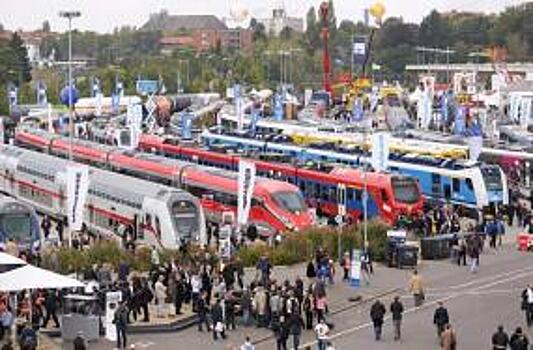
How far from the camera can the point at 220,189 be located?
46312 millimetres

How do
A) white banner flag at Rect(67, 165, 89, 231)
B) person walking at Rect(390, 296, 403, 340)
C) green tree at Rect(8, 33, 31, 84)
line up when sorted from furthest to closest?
green tree at Rect(8, 33, 31, 84) → white banner flag at Rect(67, 165, 89, 231) → person walking at Rect(390, 296, 403, 340)

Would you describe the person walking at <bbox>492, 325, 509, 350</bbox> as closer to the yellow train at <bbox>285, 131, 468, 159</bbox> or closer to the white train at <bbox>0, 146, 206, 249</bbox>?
the white train at <bbox>0, 146, 206, 249</bbox>

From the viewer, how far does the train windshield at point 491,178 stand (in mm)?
49609

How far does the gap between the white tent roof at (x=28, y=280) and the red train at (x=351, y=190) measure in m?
21.7

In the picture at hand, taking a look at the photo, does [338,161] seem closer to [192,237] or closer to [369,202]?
[369,202]

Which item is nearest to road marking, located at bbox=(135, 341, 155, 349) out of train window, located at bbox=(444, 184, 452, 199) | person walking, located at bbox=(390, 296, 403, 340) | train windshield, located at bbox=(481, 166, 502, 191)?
person walking, located at bbox=(390, 296, 403, 340)

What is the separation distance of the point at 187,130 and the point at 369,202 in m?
34.7

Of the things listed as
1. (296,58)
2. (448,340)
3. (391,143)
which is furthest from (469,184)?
(296,58)

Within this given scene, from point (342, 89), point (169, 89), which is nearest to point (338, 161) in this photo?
point (342, 89)

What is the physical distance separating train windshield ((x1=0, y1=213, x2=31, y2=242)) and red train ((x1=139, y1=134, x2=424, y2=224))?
40.8 ft

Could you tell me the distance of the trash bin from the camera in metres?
39.2

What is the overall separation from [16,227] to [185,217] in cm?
568

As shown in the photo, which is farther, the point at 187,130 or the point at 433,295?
the point at 187,130

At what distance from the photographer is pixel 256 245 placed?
126 ft
